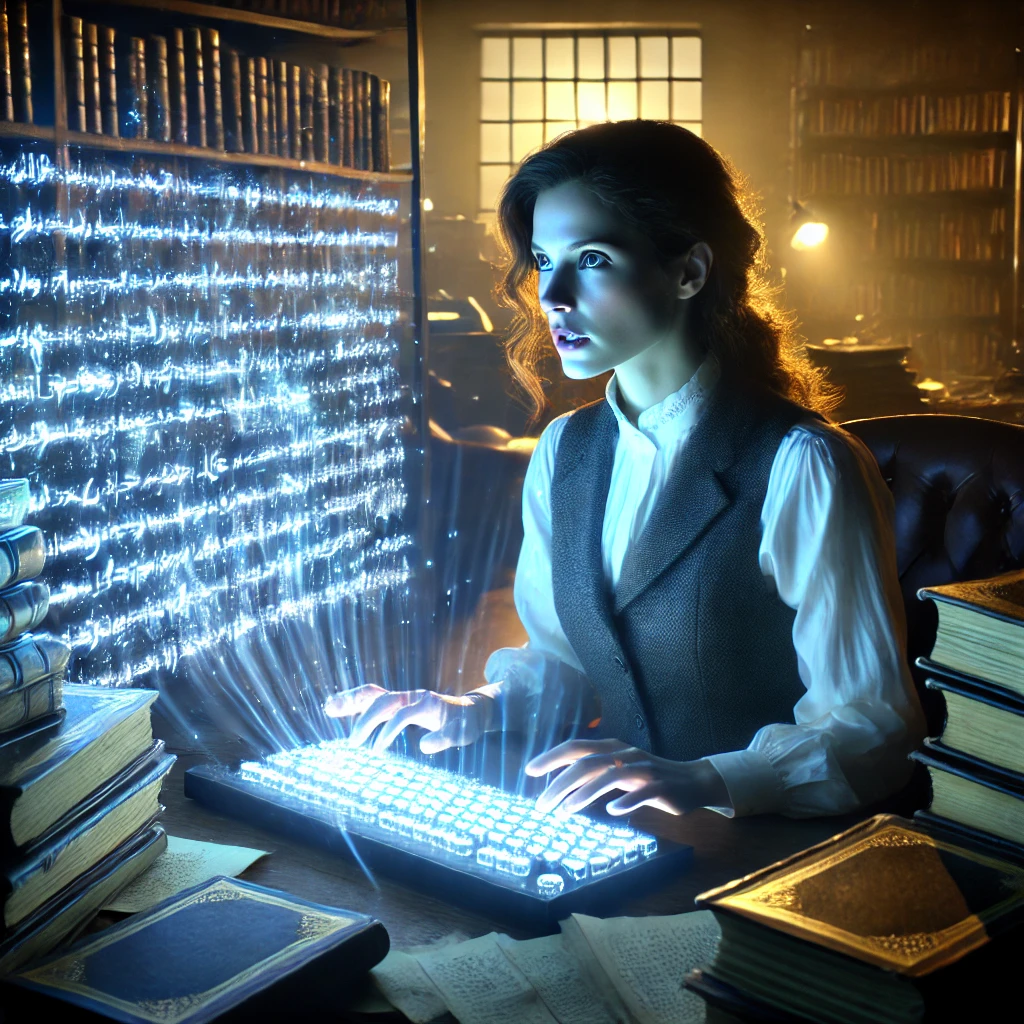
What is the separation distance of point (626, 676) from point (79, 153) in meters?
1.97

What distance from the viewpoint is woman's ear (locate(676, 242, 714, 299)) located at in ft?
4.65

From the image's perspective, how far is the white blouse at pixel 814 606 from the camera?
116 centimetres

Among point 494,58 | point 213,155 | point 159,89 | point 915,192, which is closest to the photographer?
point 159,89

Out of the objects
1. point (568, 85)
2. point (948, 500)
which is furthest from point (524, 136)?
point (948, 500)

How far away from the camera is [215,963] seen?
2.47 feet

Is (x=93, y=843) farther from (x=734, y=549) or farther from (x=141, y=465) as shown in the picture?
(x=141, y=465)

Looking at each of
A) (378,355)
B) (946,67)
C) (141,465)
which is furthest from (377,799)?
(946,67)

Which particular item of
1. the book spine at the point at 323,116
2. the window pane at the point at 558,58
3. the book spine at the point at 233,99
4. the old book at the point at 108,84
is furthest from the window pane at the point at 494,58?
the old book at the point at 108,84

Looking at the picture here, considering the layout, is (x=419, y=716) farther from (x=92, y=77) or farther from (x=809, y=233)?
(x=809, y=233)

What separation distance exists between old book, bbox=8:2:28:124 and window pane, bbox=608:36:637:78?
19.5 feet

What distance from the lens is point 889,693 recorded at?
4.09ft

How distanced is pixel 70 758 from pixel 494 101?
7568 millimetres

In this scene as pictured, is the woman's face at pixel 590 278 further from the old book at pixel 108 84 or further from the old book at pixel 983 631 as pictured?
the old book at pixel 108 84

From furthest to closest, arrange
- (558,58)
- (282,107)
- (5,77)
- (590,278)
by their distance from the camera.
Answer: (558,58), (282,107), (5,77), (590,278)
